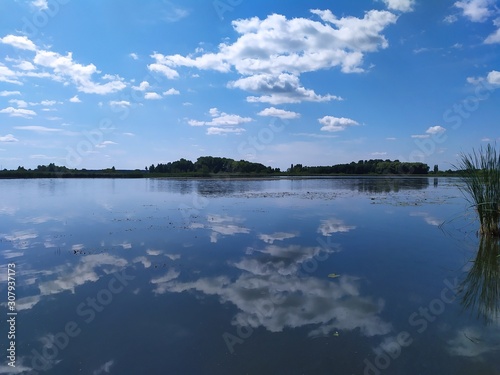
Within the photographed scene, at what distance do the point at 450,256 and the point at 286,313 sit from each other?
620 cm

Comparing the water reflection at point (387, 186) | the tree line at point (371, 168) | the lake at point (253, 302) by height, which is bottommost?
the lake at point (253, 302)

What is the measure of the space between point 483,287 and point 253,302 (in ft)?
15.8

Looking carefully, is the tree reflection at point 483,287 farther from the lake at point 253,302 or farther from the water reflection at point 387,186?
the water reflection at point 387,186

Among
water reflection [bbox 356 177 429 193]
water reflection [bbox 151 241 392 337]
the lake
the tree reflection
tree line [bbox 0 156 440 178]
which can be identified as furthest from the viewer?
tree line [bbox 0 156 440 178]

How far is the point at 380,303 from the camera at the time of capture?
6.23m

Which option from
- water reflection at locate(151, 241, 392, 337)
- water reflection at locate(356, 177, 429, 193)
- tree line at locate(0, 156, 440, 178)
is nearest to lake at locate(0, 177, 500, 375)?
water reflection at locate(151, 241, 392, 337)

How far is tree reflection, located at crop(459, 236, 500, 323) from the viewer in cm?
605

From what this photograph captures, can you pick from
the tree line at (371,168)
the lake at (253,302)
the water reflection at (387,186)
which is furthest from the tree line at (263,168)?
the lake at (253,302)

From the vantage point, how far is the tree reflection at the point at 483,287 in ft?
19.9

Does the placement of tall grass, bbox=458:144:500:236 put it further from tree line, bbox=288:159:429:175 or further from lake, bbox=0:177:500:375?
tree line, bbox=288:159:429:175

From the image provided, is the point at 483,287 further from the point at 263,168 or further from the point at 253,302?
the point at 263,168

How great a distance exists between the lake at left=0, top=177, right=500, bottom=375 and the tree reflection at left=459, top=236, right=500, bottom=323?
4 cm

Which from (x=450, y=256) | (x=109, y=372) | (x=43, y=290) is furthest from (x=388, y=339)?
(x=43, y=290)

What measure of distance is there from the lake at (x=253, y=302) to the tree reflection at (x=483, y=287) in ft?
0.14
